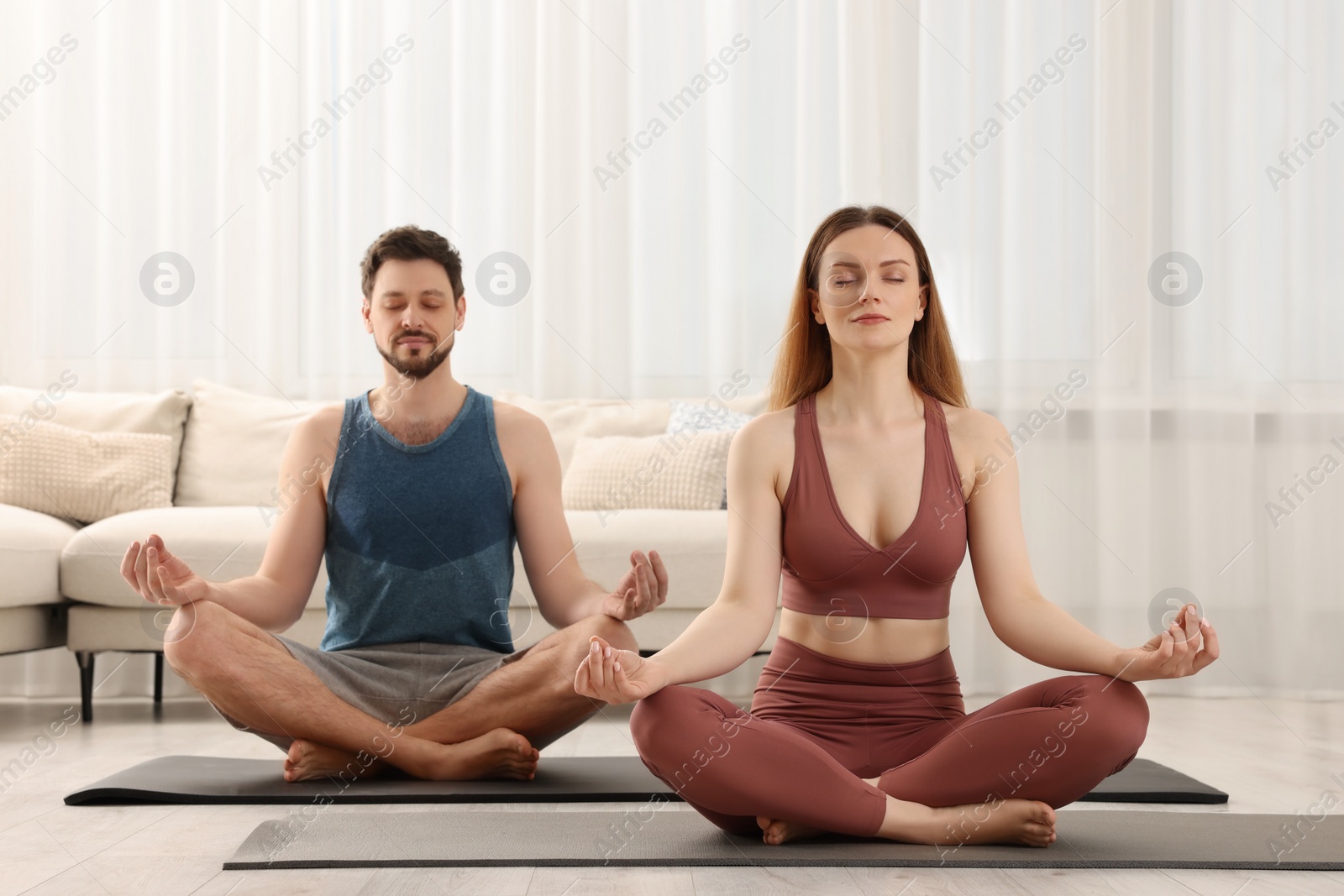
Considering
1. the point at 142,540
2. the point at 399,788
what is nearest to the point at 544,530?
the point at 399,788

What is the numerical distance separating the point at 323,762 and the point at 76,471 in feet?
5.39

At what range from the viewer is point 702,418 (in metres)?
3.42

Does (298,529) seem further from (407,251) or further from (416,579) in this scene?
(407,251)

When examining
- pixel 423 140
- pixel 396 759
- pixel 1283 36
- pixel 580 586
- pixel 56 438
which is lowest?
pixel 396 759

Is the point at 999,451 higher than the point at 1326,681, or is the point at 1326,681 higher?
the point at 999,451

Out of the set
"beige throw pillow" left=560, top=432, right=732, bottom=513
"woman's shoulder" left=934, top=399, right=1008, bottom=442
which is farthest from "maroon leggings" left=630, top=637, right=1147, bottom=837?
"beige throw pillow" left=560, top=432, right=732, bottom=513

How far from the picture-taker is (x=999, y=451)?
1.76 meters

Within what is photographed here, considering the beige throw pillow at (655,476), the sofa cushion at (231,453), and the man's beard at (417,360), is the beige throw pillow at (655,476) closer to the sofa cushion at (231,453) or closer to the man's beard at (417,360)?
the sofa cushion at (231,453)

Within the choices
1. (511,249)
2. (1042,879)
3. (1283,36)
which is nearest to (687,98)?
(511,249)

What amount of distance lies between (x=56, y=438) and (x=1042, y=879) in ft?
9.30

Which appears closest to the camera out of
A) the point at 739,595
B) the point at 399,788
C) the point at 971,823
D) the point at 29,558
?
the point at 971,823

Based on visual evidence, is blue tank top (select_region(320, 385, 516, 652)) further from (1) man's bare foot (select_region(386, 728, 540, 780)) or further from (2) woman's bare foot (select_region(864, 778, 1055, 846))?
(2) woman's bare foot (select_region(864, 778, 1055, 846))

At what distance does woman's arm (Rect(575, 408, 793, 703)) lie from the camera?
4.70 ft

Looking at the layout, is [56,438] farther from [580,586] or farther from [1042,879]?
[1042,879]
